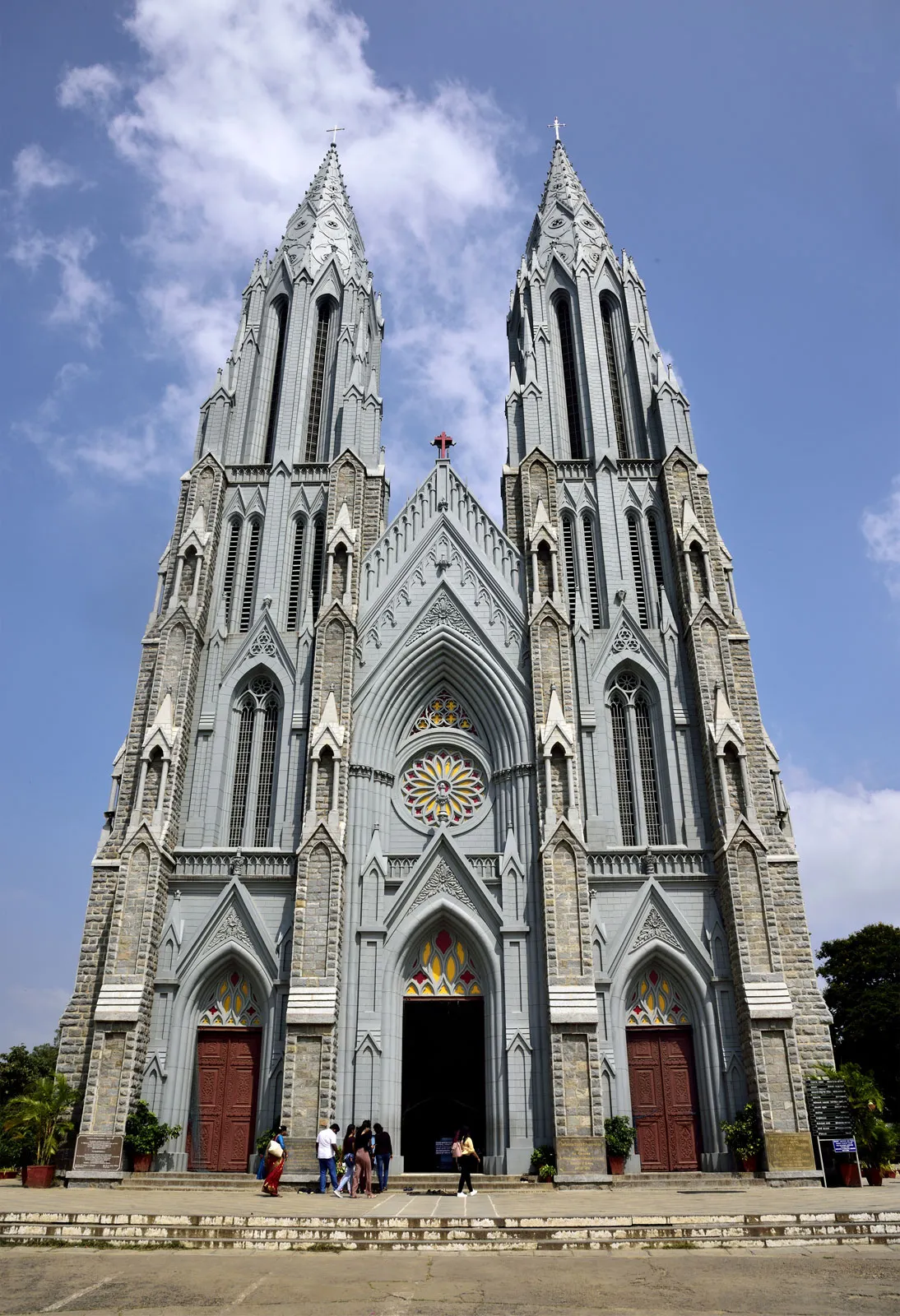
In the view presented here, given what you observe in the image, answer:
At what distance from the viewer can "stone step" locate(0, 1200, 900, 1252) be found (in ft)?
36.1

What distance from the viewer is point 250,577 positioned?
27547mm

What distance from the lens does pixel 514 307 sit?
3419cm

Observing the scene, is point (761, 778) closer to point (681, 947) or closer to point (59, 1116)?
point (681, 947)

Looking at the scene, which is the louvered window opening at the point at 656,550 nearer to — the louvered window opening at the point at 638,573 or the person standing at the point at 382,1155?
the louvered window opening at the point at 638,573

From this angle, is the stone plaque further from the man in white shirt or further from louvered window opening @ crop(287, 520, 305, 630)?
louvered window opening @ crop(287, 520, 305, 630)

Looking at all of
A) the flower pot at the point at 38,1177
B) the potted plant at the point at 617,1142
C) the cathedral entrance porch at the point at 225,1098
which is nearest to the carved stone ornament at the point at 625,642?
the potted plant at the point at 617,1142

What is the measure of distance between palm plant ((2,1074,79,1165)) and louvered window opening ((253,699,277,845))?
6789mm

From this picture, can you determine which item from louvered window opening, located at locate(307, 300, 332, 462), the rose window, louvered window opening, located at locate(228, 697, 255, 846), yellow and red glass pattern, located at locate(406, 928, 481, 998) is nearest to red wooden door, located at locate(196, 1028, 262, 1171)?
yellow and red glass pattern, located at locate(406, 928, 481, 998)

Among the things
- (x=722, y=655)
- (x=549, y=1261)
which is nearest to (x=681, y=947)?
(x=722, y=655)

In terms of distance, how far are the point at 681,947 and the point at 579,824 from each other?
3557 mm

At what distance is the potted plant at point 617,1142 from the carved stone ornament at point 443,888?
17.7ft

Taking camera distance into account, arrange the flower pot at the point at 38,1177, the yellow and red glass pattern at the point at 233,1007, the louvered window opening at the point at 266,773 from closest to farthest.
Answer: the flower pot at the point at 38,1177
the yellow and red glass pattern at the point at 233,1007
the louvered window opening at the point at 266,773

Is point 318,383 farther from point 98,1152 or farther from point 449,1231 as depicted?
point 449,1231

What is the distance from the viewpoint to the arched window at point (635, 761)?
23750 mm
